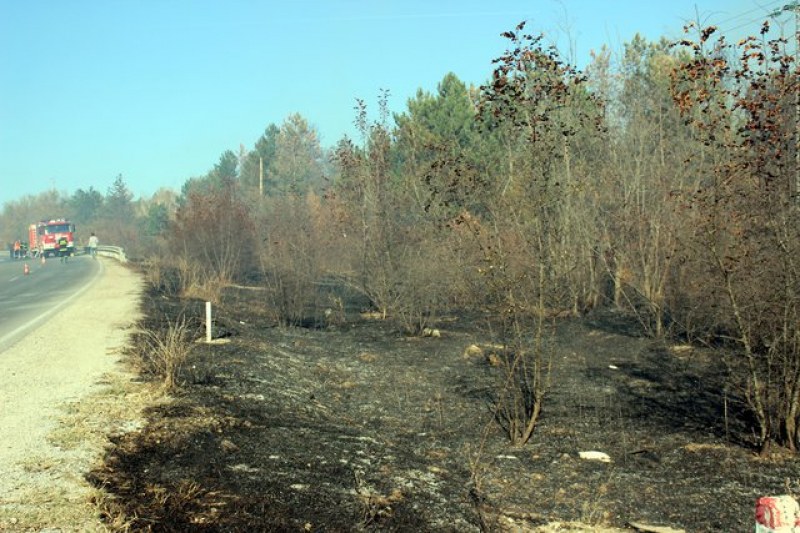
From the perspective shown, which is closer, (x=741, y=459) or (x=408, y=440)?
(x=741, y=459)

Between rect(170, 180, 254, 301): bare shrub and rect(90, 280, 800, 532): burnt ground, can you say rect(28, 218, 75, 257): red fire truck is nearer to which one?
rect(170, 180, 254, 301): bare shrub

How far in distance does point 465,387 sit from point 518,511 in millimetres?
5261

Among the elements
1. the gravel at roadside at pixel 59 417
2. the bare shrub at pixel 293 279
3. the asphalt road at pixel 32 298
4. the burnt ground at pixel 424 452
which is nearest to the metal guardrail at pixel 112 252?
the asphalt road at pixel 32 298

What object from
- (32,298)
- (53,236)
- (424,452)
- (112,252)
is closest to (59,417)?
(424,452)

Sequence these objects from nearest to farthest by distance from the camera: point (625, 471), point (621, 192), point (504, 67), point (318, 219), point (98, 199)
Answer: point (625, 471) → point (504, 67) → point (621, 192) → point (318, 219) → point (98, 199)

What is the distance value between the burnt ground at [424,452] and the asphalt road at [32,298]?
5.18 m

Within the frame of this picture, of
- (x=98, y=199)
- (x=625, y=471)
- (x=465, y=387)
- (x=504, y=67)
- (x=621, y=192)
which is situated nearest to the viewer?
(x=625, y=471)

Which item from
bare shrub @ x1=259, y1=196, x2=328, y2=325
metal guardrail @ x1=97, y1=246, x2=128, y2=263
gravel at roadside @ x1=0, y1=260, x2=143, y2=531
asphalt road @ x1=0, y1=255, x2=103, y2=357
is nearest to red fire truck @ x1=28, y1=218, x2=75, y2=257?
metal guardrail @ x1=97, y1=246, x2=128, y2=263

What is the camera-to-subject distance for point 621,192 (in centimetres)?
1758

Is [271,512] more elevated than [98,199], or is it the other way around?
[98,199]

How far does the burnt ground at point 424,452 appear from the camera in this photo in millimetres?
5789

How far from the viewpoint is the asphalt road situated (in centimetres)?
1609

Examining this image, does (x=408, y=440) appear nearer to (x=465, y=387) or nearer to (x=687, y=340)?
(x=465, y=387)

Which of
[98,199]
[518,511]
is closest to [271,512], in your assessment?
[518,511]
